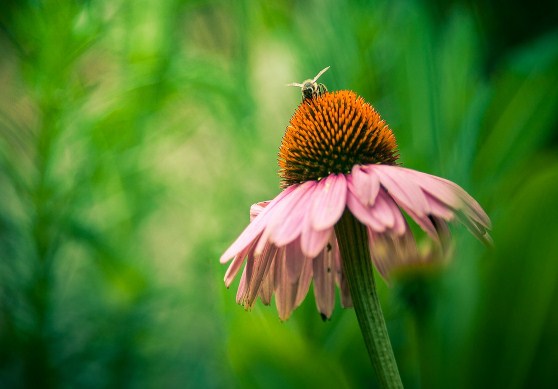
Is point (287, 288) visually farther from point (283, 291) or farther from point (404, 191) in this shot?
point (404, 191)

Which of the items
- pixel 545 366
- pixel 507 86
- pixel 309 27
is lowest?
pixel 545 366

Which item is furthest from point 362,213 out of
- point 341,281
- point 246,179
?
point 246,179

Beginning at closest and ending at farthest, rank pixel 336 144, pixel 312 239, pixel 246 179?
pixel 312 239, pixel 336 144, pixel 246 179

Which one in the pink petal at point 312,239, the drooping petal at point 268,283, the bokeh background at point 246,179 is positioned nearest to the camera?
the pink petal at point 312,239

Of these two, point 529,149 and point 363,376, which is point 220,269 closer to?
point 363,376

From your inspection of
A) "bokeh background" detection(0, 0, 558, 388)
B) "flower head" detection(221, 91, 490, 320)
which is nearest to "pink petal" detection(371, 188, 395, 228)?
"flower head" detection(221, 91, 490, 320)

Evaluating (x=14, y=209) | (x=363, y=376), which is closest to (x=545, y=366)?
(x=363, y=376)

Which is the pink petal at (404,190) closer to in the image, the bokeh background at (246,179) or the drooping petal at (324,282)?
the drooping petal at (324,282)

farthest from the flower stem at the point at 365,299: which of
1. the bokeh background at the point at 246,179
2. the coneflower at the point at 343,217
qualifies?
the bokeh background at the point at 246,179
